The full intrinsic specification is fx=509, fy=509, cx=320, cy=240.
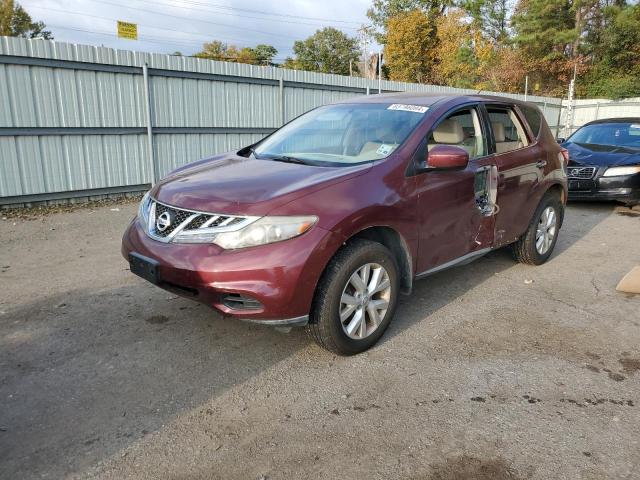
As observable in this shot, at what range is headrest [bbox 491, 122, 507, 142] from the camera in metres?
4.46

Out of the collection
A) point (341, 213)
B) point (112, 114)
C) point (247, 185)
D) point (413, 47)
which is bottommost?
point (341, 213)

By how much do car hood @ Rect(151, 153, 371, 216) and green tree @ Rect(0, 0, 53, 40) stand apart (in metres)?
45.2

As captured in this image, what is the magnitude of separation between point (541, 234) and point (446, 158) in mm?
2341

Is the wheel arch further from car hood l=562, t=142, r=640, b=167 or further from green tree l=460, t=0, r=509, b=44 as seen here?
green tree l=460, t=0, r=509, b=44

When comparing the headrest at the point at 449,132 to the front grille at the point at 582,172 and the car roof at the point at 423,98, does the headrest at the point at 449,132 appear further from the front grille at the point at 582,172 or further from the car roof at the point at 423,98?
the front grille at the point at 582,172

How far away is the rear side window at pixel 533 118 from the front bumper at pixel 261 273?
3.07 metres

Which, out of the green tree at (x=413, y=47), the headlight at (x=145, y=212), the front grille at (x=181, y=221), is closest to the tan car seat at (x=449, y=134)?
the front grille at (x=181, y=221)

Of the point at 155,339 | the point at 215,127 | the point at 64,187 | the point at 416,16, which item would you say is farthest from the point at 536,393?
the point at 416,16

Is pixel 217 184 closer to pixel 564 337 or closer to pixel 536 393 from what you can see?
→ pixel 536 393

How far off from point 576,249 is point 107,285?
17.4 feet

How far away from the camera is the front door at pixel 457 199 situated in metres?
3.67

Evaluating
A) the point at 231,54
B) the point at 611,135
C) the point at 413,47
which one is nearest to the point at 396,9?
the point at 413,47

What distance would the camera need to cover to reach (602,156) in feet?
28.3

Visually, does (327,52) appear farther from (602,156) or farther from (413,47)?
(602,156)
